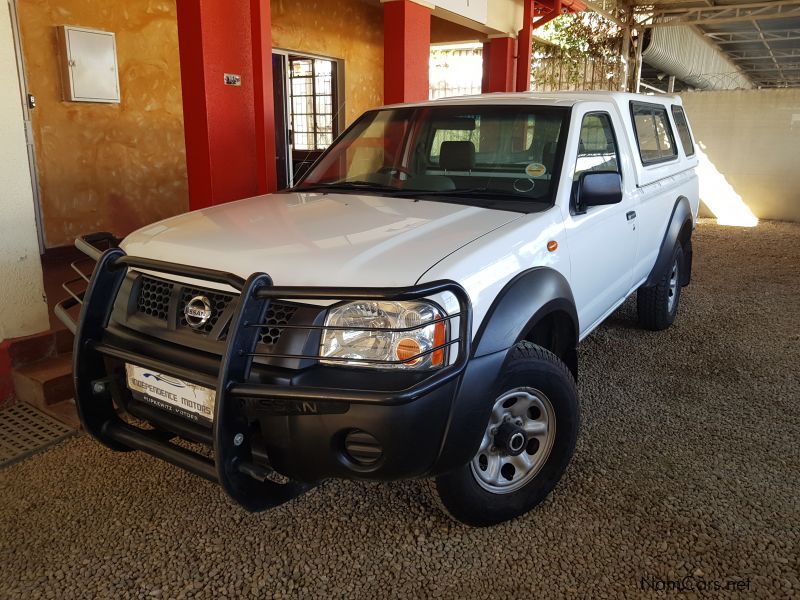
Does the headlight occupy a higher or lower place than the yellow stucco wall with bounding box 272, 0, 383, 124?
lower

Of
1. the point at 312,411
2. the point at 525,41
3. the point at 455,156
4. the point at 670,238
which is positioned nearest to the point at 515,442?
the point at 312,411

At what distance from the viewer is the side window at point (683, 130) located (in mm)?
5586

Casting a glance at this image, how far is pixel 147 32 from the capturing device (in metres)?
6.66

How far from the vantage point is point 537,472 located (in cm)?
283

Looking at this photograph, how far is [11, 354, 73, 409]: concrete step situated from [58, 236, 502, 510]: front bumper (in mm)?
1687

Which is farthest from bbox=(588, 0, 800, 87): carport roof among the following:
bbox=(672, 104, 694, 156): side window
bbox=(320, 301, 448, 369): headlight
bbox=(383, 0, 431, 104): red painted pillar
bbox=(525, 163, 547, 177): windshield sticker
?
bbox=(320, 301, 448, 369): headlight

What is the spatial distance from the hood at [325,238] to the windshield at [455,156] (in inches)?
10.2

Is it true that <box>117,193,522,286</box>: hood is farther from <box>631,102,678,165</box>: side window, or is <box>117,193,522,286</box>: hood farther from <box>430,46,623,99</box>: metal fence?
<box>430,46,623,99</box>: metal fence

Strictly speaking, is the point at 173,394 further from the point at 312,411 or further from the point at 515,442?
the point at 515,442

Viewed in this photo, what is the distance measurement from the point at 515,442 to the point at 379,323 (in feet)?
2.84

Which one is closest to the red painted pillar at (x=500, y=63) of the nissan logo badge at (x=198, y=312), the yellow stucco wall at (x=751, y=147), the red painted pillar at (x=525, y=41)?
the red painted pillar at (x=525, y=41)

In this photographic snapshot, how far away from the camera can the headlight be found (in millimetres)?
2227

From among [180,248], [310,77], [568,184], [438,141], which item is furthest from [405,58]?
[180,248]

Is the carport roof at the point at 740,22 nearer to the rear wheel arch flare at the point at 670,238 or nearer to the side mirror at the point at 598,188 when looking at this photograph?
the rear wheel arch flare at the point at 670,238
